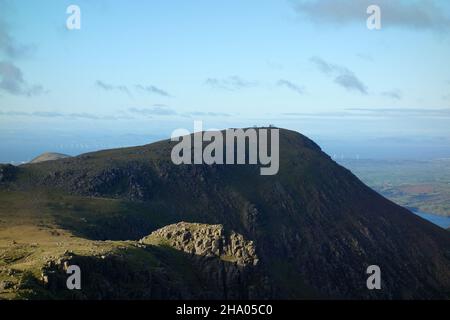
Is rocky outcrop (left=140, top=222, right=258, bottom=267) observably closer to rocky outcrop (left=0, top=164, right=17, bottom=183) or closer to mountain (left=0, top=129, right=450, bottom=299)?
mountain (left=0, top=129, right=450, bottom=299)

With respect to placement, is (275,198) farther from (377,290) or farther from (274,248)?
(377,290)

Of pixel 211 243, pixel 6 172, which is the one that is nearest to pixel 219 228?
pixel 211 243

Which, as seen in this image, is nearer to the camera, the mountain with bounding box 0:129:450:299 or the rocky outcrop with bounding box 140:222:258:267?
the mountain with bounding box 0:129:450:299

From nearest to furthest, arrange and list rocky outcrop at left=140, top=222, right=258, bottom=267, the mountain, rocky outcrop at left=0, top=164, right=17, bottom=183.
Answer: the mountain < rocky outcrop at left=140, top=222, right=258, bottom=267 < rocky outcrop at left=0, top=164, right=17, bottom=183

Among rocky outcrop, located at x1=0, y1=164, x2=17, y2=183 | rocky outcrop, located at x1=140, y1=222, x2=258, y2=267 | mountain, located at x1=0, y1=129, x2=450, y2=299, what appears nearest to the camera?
mountain, located at x1=0, y1=129, x2=450, y2=299

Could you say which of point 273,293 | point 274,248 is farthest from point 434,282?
point 273,293

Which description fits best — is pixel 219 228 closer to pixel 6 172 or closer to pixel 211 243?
pixel 211 243

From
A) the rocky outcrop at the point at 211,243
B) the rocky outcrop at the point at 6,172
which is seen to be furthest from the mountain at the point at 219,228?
the rocky outcrop at the point at 6,172

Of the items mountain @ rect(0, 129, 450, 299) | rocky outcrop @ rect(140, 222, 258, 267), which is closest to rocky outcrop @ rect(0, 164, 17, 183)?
mountain @ rect(0, 129, 450, 299)

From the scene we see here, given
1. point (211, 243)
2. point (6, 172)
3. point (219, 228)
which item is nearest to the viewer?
point (211, 243)
